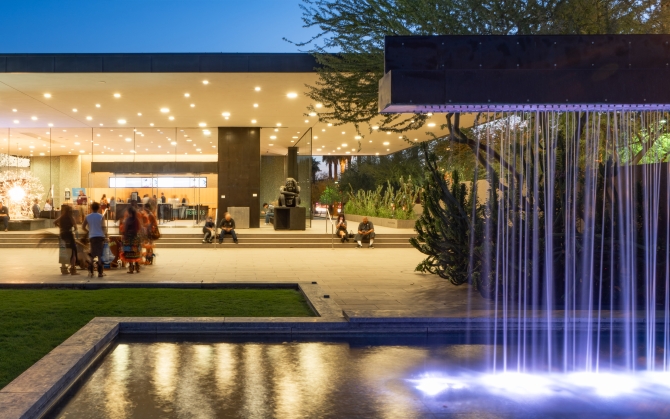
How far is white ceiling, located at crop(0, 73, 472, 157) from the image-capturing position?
20.2 meters

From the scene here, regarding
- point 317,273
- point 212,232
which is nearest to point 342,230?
point 212,232

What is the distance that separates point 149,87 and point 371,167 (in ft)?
128

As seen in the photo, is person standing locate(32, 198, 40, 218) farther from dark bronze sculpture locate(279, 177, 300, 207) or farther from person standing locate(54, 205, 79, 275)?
person standing locate(54, 205, 79, 275)

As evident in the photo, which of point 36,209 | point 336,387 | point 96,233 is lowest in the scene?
point 336,387

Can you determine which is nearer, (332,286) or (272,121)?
(332,286)

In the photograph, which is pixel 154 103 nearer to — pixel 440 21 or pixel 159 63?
pixel 159 63

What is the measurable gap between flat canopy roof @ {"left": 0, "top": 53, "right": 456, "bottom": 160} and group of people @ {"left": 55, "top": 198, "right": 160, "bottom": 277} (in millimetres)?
4855

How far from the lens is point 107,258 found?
16000 millimetres

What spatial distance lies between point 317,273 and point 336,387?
30.2 ft

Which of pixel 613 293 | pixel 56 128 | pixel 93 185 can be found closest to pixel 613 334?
pixel 613 293

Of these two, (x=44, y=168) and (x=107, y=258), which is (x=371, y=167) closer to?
(x=44, y=168)

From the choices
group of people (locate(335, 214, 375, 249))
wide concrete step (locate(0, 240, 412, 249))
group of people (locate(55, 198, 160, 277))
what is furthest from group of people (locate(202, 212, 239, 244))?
group of people (locate(55, 198, 160, 277))

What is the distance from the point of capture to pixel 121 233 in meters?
15.5

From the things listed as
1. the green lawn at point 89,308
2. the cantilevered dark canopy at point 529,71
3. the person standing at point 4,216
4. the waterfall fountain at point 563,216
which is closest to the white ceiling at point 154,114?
the person standing at point 4,216
